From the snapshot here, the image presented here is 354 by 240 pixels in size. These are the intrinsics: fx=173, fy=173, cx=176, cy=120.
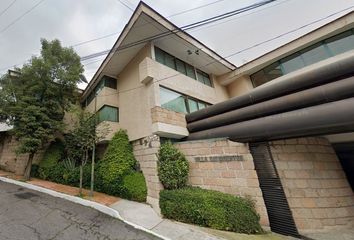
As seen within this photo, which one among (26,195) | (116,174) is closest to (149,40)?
(116,174)

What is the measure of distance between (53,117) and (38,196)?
18.5 feet

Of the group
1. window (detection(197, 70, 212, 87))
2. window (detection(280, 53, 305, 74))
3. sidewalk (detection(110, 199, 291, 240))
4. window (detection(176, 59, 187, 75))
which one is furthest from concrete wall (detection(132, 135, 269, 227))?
window (detection(280, 53, 305, 74))

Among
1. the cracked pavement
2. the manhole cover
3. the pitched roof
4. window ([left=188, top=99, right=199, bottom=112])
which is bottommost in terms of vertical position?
the cracked pavement

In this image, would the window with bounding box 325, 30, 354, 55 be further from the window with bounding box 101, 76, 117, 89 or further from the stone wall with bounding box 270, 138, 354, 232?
the window with bounding box 101, 76, 117, 89

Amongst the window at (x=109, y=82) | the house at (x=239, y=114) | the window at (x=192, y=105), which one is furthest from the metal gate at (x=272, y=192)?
the window at (x=109, y=82)

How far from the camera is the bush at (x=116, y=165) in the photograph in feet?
25.8

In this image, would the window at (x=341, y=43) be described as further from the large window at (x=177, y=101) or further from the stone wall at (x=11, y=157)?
the stone wall at (x=11, y=157)

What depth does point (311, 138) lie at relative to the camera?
6172 mm

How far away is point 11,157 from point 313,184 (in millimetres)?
19164

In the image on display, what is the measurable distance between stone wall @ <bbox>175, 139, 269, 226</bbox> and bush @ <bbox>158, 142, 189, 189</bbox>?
430 millimetres

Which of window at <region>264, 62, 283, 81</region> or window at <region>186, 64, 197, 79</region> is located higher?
window at <region>186, 64, 197, 79</region>

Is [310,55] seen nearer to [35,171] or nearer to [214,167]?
[214,167]

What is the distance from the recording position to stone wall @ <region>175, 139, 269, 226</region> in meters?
5.70

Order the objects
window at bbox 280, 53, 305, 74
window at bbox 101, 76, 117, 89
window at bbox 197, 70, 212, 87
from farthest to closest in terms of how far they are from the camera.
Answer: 1. window at bbox 197, 70, 212, 87
2. window at bbox 101, 76, 117, 89
3. window at bbox 280, 53, 305, 74
